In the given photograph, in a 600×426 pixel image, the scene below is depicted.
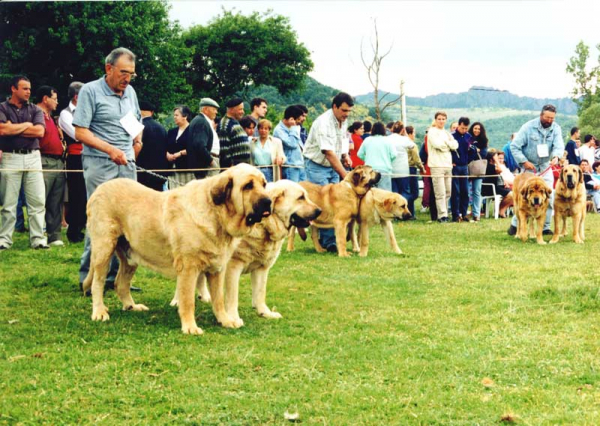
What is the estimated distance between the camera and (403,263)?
9812 mm

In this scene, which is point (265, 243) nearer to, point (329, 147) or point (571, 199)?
point (329, 147)

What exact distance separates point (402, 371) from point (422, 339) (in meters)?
0.91

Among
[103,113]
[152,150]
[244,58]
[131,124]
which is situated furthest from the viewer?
[244,58]

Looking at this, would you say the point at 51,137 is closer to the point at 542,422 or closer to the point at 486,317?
the point at 486,317

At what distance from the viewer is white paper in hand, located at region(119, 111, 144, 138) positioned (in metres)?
7.08

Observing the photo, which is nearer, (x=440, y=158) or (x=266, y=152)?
(x=266, y=152)

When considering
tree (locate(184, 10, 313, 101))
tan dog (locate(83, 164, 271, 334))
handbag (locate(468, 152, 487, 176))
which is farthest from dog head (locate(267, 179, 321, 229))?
tree (locate(184, 10, 313, 101))

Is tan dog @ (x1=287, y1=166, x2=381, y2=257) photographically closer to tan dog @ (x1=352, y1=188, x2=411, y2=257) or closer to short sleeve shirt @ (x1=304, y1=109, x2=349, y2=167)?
tan dog @ (x1=352, y1=188, x2=411, y2=257)

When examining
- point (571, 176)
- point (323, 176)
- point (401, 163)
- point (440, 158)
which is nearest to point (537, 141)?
point (571, 176)

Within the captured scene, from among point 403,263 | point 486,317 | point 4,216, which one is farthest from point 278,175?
point 486,317

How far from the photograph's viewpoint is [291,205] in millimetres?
6527

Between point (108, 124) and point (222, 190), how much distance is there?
2128mm

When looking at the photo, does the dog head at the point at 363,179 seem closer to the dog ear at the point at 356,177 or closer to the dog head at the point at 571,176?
the dog ear at the point at 356,177

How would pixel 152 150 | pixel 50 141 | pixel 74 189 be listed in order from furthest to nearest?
pixel 152 150, pixel 74 189, pixel 50 141
